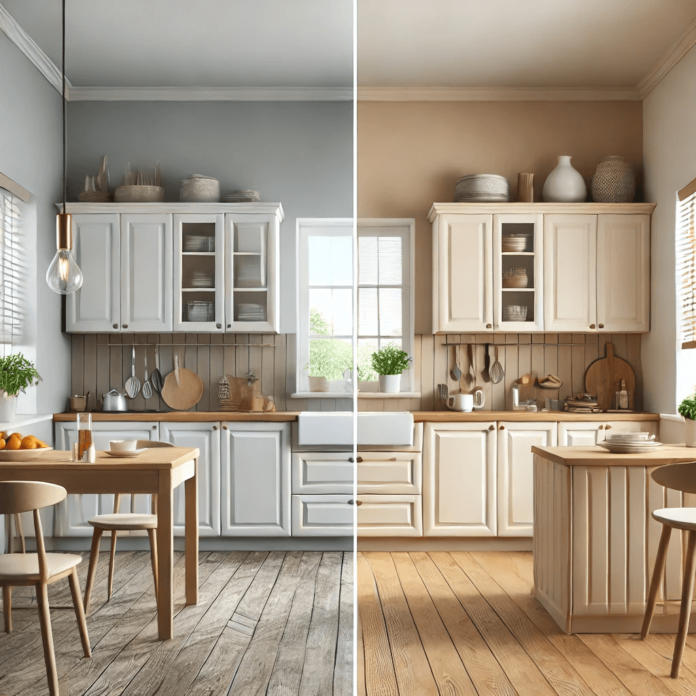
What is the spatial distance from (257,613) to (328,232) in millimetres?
1483

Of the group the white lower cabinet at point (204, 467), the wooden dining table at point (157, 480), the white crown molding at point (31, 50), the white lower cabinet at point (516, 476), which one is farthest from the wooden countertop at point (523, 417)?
the white crown molding at point (31, 50)

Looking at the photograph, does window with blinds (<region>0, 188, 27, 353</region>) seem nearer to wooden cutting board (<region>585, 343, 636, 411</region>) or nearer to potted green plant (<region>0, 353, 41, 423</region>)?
potted green plant (<region>0, 353, 41, 423</region>)

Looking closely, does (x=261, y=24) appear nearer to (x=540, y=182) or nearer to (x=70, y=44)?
(x=70, y=44)

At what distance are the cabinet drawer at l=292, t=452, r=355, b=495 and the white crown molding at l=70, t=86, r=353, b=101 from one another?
1.37m

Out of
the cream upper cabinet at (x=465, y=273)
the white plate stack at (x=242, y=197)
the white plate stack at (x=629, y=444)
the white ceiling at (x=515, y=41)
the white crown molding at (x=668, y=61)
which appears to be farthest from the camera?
the cream upper cabinet at (x=465, y=273)

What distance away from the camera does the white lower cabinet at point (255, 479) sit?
247 centimetres

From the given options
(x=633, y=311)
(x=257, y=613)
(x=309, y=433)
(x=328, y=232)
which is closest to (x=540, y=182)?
(x=633, y=311)

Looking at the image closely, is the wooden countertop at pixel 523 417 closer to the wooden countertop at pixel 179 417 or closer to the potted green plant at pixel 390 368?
the potted green plant at pixel 390 368

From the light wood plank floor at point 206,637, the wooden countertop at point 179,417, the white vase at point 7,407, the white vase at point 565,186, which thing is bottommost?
the light wood plank floor at point 206,637

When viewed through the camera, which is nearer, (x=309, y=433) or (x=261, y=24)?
(x=261, y=24)

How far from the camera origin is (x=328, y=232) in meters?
2.76

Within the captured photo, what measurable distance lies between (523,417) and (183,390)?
7.36 ft

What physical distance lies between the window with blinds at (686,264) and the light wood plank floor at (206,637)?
249cm

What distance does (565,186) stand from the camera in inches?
162
